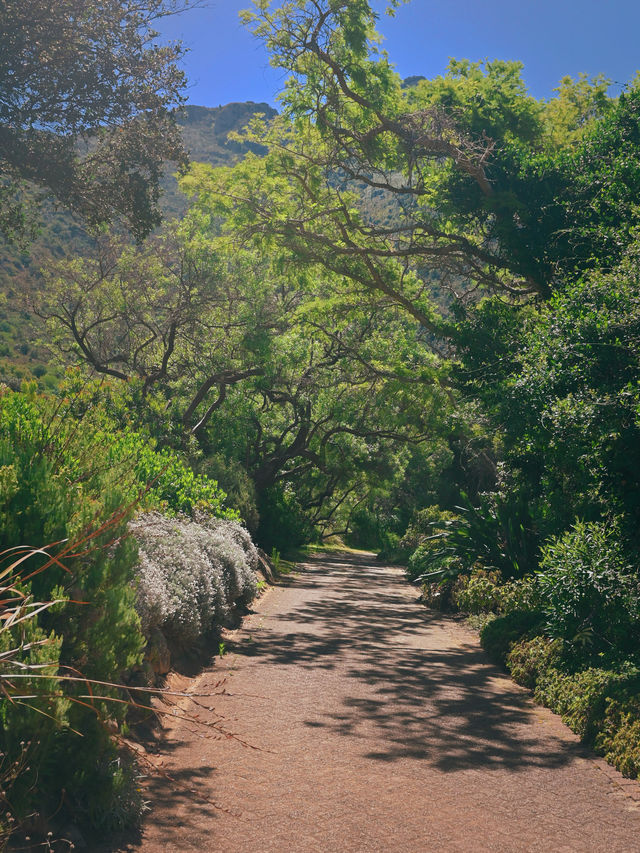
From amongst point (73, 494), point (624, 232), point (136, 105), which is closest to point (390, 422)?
point (136, 105)

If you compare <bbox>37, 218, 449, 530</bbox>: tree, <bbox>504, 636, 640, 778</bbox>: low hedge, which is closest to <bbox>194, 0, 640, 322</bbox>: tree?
<bbox>37, 218, 449, 530</bbox>: tree

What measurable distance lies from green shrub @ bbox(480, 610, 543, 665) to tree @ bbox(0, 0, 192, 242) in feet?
30.3

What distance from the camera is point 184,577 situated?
798cm

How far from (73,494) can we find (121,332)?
20094 millimetres

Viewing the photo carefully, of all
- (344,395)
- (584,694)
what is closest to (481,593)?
(584,694)

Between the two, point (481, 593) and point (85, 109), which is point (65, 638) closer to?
point (481, 593)

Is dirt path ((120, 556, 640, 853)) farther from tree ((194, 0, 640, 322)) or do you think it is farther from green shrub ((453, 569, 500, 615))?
tree ((194, 0, 640, 322))

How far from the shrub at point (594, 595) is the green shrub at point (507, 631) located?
1324 millimetres

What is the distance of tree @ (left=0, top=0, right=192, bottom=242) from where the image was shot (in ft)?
39.0

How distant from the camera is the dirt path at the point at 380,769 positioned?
4.27 meters

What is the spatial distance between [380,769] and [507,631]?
15.2 ft

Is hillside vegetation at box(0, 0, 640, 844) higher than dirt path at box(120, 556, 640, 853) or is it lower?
higher

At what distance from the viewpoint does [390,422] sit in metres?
22.1

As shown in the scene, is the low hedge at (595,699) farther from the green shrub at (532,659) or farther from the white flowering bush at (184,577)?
the white flowering bush at (184,577)
